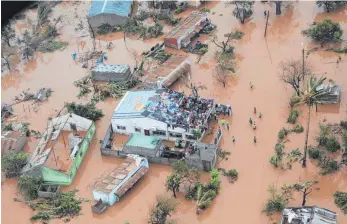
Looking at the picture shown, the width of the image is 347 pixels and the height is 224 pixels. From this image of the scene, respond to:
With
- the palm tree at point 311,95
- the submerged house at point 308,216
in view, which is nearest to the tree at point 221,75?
the palm tree at point 311,95

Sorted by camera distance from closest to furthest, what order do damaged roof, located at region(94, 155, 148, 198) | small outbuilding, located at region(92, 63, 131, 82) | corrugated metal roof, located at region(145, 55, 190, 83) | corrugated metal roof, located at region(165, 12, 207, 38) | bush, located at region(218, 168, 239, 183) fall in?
damaged roof, located at region(94, 155, 148, 198), bush, located at region(218, 168, 239, 183), corrugated metal roof, located at region(145, 55, 190, 83), small outbuilding, located at region(92, 63, 131, 82), corrugated metal roof, located at region(165, 12, 207, 38)

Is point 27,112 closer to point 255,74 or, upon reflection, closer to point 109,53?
point 109,53

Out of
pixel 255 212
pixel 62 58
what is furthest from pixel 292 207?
pixel 62 58

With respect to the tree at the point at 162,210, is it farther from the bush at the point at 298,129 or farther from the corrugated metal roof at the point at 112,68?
the corrugated metal roof at the point at 112,68

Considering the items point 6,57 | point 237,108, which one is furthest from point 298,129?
point 6,57

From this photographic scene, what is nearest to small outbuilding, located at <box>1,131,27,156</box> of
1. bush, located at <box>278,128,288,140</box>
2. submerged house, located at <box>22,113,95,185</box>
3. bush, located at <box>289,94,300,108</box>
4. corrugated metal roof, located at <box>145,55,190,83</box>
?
submerged house, located at <box>22,113,95,185</box>

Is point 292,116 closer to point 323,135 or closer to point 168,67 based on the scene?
point 323,135

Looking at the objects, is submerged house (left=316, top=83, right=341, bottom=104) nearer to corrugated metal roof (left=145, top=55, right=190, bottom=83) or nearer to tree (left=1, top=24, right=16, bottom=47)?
corrugated metal roof (left=145, top=55, right=190, bottom=83)
